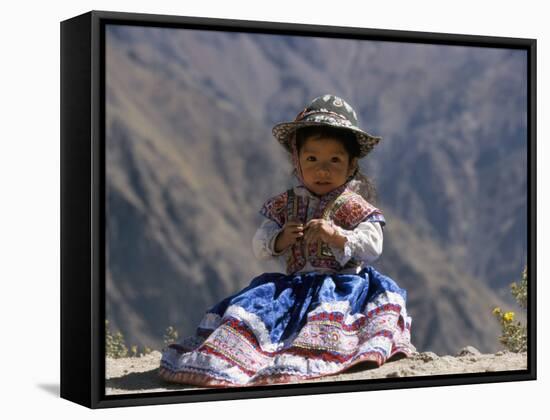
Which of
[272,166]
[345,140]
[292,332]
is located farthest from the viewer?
[272,166]

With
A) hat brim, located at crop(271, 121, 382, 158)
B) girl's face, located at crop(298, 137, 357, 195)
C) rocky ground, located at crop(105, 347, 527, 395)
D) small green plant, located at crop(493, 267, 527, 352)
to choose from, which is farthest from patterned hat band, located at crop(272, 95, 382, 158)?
small green plant, located at crop(493, 267, 527, 352)

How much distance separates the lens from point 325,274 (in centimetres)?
768

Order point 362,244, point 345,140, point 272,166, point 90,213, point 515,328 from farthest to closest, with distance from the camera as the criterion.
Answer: point 272,166
point 515,328
point 345,140
point 362,244
point 90,213

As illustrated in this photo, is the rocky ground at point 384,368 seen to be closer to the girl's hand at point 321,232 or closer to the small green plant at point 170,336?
the small green plant at point 170,336

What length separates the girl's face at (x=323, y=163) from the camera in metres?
7.73

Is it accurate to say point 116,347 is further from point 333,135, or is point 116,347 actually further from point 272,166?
point 272,166

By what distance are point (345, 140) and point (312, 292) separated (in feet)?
2.84

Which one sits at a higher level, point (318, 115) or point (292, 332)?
point (318, 115)

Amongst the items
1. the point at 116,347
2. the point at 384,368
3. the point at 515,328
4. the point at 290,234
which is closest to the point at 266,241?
the point at 290,234

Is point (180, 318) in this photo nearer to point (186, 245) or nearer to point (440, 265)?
point (186, 245)

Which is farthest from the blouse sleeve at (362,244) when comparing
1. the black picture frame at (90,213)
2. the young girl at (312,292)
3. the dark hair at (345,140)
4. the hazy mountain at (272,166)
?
the hazy mountain at (272,166)

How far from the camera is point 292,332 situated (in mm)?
7516

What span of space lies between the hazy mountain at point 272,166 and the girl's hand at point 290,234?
536 inches

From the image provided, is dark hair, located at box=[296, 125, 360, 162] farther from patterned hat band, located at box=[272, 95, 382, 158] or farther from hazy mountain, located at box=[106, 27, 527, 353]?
hazy mountain, located at box=[106, 27, 527, 353]
